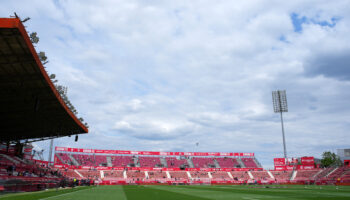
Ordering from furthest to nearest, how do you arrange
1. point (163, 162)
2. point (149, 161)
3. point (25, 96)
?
point (163, 162) → point (149, 161) → point (25, 96)

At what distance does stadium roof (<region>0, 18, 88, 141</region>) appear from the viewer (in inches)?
536

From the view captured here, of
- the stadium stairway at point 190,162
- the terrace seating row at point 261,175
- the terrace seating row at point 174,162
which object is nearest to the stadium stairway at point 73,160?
the terrace seating row at point 174,162

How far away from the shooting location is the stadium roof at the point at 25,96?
1362cm

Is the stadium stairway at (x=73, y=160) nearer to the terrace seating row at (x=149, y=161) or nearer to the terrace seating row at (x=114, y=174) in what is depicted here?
the terrace seating row at (x=114, y=174)

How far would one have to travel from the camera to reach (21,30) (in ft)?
40.7

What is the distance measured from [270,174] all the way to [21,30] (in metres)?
77.4

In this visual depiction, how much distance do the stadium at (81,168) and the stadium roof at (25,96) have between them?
4 cm

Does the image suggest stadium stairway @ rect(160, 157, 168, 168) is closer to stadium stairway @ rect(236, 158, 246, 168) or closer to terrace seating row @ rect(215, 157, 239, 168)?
terrace seating row @ rect(215, 157, 239, 168)

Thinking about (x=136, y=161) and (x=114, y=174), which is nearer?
(x=114, y=174)

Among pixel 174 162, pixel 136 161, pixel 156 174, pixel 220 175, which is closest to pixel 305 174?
pixel 220 175

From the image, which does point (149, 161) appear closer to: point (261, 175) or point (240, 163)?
point (240, 163)

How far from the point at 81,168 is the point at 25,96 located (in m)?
50.1

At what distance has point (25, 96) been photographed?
72.0ft

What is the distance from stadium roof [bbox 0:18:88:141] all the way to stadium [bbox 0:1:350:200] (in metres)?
0.04
